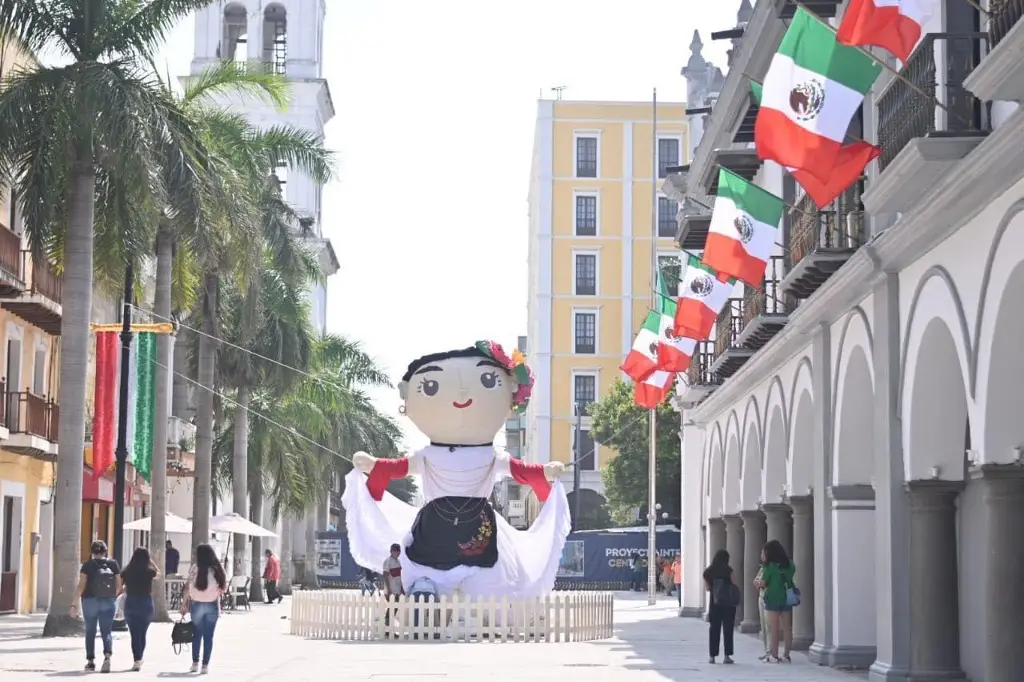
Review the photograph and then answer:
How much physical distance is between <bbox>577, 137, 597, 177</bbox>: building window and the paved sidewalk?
2451 inches

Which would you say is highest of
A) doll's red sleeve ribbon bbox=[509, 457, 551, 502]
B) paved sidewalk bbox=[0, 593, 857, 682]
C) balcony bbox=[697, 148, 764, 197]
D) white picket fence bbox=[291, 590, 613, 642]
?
balcony bbox=[697, 148, 764, 197]

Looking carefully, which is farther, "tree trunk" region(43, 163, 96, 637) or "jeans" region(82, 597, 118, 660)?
"tree trunk" region(43, 163, 96, 637)

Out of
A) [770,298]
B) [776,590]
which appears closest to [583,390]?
[770,298]

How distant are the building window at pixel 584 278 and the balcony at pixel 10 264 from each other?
58026 millimetres

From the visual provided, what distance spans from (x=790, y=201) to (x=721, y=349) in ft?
20.3

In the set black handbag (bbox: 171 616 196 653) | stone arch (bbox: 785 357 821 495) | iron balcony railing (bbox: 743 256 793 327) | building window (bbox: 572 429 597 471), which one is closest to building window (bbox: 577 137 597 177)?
building window (bbox: 572 429 597 471)

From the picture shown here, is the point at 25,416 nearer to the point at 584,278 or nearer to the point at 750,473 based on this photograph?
the point at 750,473

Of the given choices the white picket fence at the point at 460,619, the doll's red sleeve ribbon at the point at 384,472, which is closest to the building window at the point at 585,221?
the doll's red sleeve ribbon at the point at 384,472

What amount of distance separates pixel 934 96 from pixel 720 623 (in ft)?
30.1

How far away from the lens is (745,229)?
2089cm

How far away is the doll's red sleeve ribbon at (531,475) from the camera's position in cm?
2711

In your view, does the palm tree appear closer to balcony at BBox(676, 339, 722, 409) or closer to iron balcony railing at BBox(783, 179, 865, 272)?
iron balcony railing at BBox(783, 179, 865, 272)

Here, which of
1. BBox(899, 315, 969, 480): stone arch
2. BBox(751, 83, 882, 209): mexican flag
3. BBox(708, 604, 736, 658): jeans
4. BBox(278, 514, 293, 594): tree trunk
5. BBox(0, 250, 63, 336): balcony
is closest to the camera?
BBox(751, 83, 882, 209): mexican flag

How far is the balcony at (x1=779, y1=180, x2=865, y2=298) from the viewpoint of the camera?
20625mm
